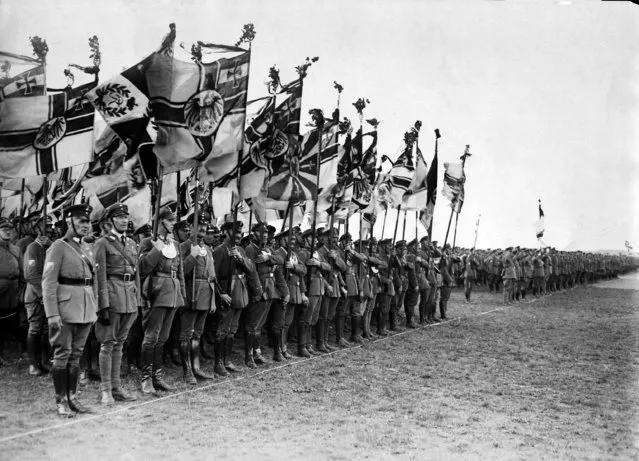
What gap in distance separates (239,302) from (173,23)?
3.67 meters

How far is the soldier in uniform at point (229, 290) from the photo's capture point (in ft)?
27.9

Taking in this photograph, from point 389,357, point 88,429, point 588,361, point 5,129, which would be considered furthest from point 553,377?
point 5,129

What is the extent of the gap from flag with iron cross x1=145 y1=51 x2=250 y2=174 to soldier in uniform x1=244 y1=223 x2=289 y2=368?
1306 millimetres

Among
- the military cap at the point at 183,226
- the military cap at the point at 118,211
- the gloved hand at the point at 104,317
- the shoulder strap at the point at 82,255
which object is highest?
the military cap at the point at 118,211

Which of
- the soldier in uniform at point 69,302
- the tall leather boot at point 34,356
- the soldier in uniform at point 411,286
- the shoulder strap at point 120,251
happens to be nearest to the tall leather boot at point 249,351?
the tall leather boot at point 34,356

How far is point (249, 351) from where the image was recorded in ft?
30.0

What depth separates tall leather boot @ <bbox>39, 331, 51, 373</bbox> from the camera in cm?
813

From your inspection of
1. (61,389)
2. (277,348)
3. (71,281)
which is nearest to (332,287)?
(277,348)

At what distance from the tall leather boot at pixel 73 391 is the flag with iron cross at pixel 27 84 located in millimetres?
4526

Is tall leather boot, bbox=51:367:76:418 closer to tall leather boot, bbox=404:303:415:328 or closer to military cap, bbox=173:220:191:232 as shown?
military cap, bbox=173:220:191:232

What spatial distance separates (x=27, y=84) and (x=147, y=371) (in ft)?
15.0

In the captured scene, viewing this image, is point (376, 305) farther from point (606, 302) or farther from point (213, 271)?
point (606, 302)

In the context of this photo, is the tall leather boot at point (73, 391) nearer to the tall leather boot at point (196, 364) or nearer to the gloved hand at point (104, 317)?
the gloved hand at point (104, 317)

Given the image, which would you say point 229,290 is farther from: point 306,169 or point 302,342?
point 306,169
